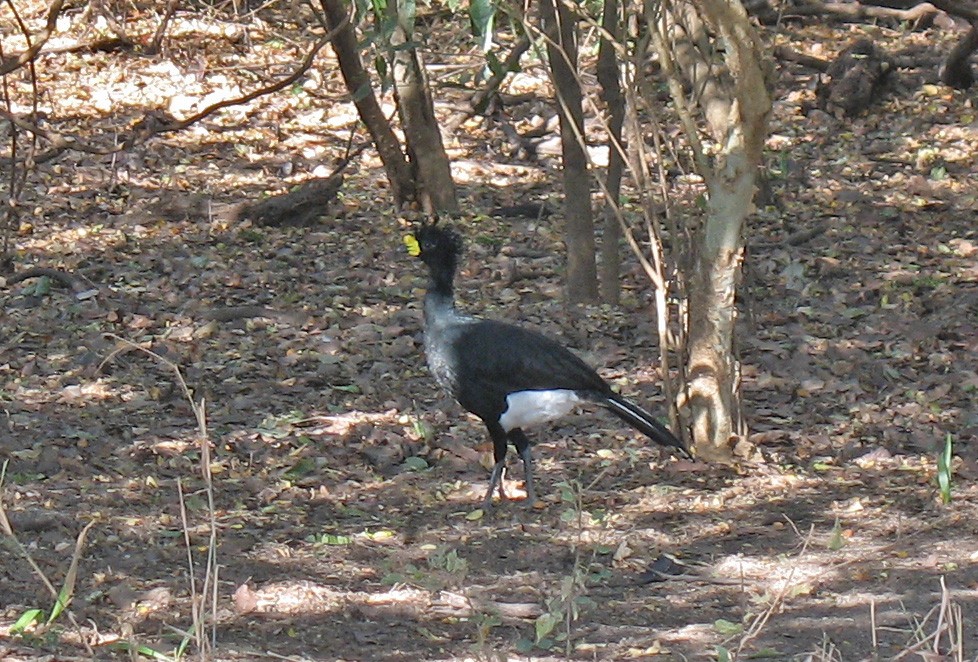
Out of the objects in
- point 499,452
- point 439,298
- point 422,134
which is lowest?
point 499,452

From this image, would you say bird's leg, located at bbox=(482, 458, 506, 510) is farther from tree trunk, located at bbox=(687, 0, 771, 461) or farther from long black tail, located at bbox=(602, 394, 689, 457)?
tree trunk, located at bbox=(687, 0, 771, 461)

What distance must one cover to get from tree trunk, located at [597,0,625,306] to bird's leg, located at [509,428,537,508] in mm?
1577

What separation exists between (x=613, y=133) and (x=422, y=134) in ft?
8.33

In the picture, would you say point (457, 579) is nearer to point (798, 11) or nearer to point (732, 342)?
point (732, 342)

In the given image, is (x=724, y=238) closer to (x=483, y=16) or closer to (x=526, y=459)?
(x=526, y=459)

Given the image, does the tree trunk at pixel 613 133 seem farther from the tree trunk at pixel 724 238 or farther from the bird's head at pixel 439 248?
the tree trunk at pixel 724 238

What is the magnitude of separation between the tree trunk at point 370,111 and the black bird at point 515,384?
296cm

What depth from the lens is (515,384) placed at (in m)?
6.14

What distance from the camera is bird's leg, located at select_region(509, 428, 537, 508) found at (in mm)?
6051

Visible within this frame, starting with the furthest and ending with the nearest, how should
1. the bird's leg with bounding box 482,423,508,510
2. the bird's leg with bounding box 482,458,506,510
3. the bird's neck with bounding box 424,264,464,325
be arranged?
the bird's neck with bounding box 424,264,464,325 < the bird's leg with bounding box 482,423,508,510 < the bird's leg with bounding box 482,458,506,510

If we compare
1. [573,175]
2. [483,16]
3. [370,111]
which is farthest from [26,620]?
[370,111]

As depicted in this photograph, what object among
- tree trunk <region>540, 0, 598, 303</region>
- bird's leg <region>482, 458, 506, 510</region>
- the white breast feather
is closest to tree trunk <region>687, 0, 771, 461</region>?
the white breast feather

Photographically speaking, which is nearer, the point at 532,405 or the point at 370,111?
the point at 532,405

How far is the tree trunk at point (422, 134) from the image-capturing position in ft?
30.9
